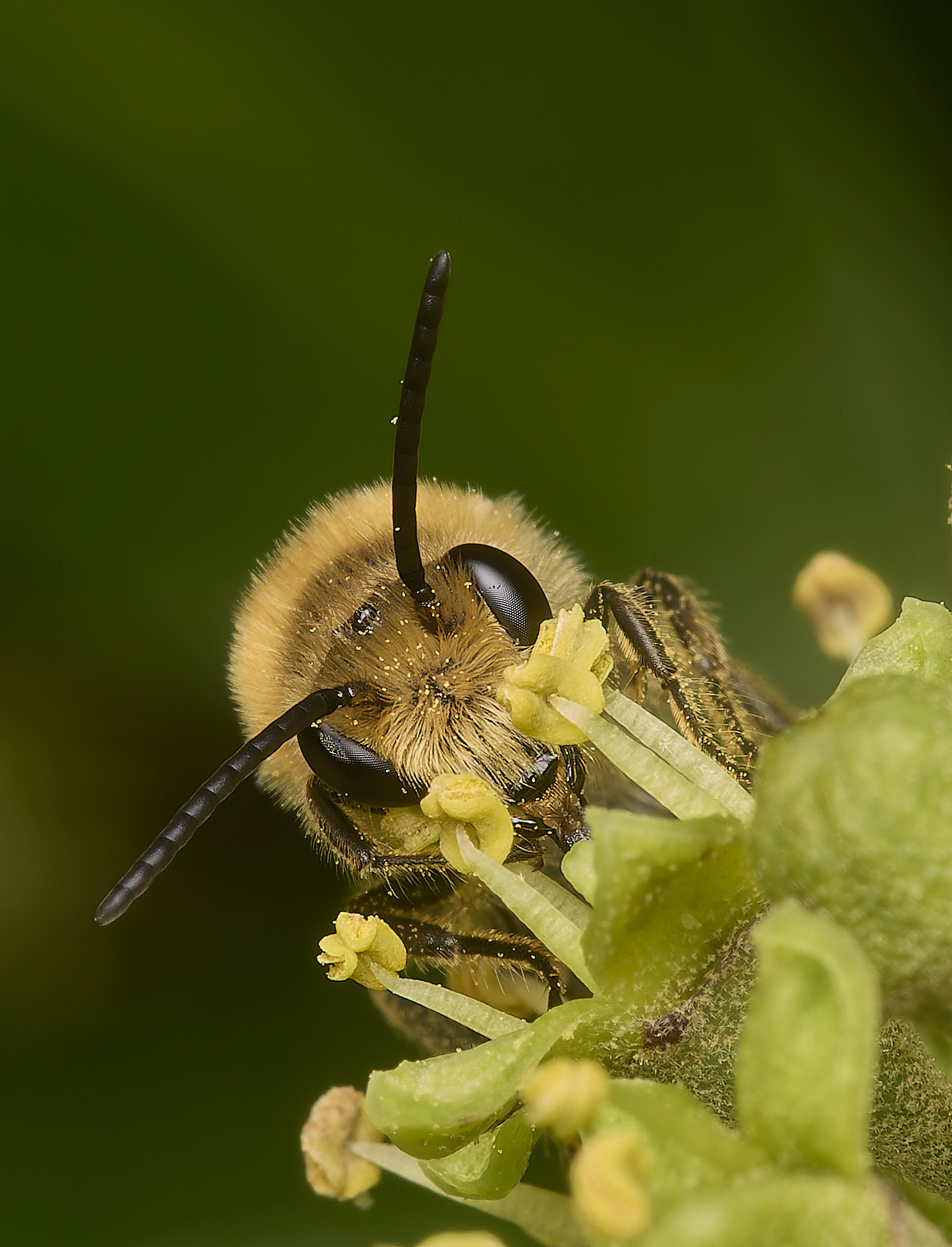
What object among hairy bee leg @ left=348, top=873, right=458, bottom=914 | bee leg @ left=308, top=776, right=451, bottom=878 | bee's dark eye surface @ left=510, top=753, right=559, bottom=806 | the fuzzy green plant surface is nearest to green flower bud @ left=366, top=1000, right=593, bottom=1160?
the fuzzy green plant surface

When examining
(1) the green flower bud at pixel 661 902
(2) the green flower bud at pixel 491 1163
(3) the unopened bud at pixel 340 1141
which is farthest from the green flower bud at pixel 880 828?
(3) the unopened bud at pixel 340 1141

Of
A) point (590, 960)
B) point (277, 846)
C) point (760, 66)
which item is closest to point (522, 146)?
point (760, 66)

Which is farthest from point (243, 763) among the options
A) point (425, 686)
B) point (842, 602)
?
point (842, 602)

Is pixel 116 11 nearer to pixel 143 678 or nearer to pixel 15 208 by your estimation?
pixel 15 208

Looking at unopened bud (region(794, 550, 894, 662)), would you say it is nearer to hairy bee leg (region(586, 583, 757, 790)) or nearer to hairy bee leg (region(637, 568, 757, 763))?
hairy bee leg (region(637, 568, 757, 763))

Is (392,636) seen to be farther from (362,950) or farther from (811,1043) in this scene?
(811,1043)

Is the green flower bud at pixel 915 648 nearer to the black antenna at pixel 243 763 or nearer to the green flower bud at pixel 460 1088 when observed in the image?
the green flower bud at pixel 460 1088
